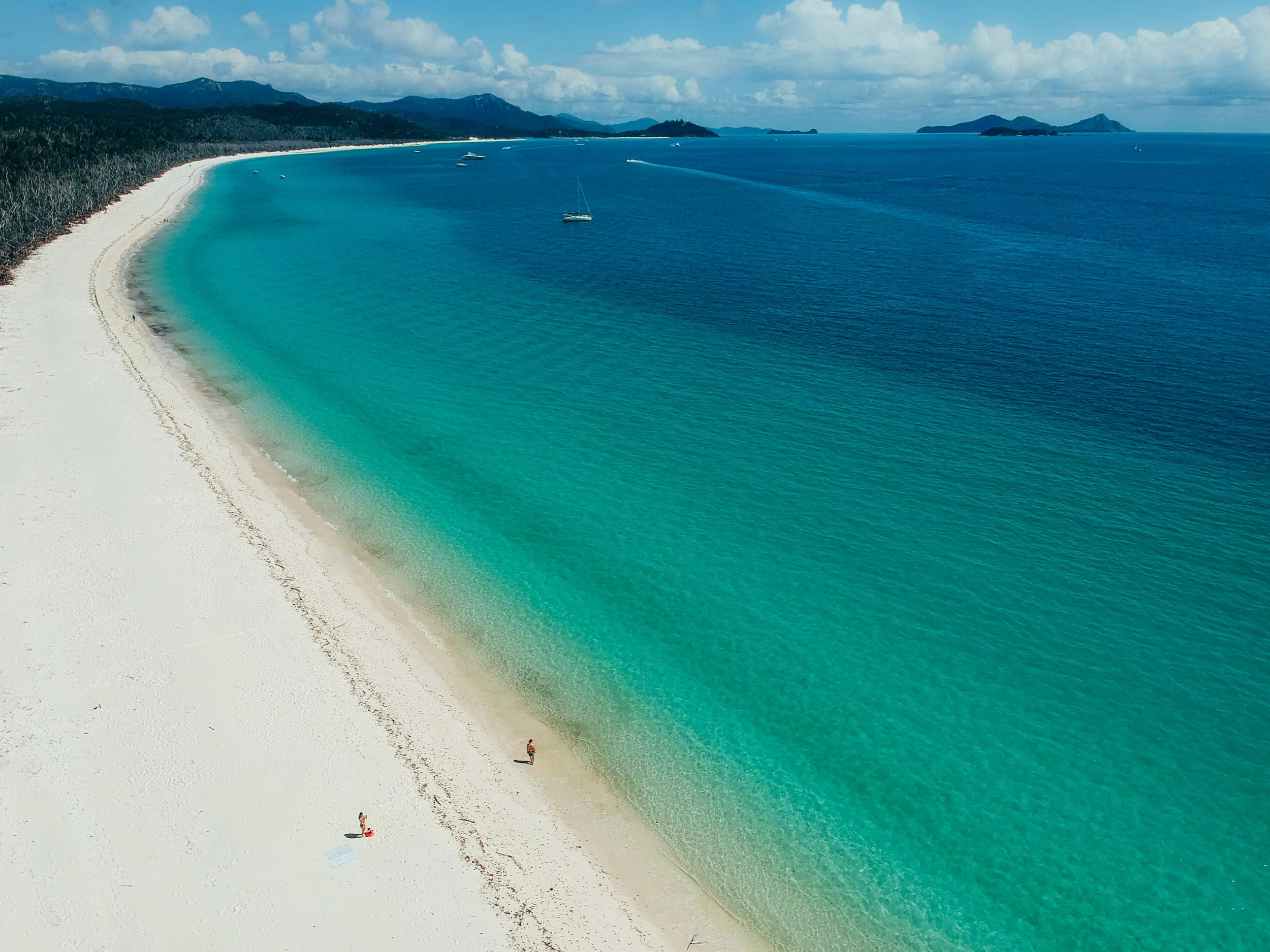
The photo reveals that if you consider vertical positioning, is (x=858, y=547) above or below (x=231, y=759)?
above

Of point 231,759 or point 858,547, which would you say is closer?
point 231,759

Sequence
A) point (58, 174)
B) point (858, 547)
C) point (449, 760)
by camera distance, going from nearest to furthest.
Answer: point (449, 760) → point (858, 547) → point (58, 174)

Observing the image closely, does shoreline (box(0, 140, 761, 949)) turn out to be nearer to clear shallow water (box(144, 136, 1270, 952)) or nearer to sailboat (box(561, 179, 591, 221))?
clear shallow water (box(144, 136, 1270, 952))

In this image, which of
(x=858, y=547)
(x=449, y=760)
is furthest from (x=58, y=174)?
(x=858, y=547)

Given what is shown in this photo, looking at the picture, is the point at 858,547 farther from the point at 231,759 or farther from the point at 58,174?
the point at 58,174

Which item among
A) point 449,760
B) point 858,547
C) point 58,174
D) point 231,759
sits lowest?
point 449,760

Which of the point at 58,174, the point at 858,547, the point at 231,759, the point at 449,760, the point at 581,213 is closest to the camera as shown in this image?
the point at 231,759

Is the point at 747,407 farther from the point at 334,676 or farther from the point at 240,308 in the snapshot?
the point at 240,308

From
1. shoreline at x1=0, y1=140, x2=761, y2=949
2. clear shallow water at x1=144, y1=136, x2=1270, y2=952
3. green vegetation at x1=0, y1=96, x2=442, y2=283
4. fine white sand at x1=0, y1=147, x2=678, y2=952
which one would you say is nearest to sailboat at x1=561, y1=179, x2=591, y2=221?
clear shallow water at x1=144, y1=136, x2=1270, y2=952
